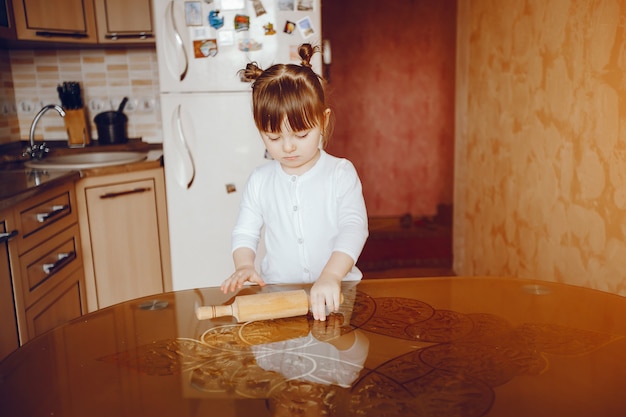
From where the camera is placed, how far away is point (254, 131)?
2.58 m

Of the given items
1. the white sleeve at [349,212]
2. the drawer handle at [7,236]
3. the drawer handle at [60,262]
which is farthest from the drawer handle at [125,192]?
the white sleeve at [349,212]

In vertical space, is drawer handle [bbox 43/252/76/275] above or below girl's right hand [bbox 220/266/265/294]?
below

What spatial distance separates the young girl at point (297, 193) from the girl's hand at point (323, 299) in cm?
23

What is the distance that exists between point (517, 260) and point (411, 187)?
265 cm

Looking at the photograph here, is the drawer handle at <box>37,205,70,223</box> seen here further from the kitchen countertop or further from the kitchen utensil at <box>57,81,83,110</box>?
the kitchen utensil at <box>57,81,83,110</box>

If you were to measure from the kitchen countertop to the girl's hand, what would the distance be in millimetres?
1241

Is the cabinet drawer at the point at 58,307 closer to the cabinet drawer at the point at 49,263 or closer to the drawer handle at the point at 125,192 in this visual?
the cabinet drawer at the point at 49,263

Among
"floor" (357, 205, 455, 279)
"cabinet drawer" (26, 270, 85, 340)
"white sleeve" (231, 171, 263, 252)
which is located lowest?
"floor" (357, 205, 455, 279)

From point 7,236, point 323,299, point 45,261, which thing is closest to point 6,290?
point 7,236

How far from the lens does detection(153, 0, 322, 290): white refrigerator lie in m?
2.49

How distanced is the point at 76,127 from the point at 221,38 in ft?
3.48

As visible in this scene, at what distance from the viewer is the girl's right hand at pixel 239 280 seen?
1125 mm

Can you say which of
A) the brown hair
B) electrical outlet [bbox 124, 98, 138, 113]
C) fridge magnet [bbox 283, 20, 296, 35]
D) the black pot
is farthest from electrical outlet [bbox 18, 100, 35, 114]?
the brown hair

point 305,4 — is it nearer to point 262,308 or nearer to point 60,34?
point 60,34
